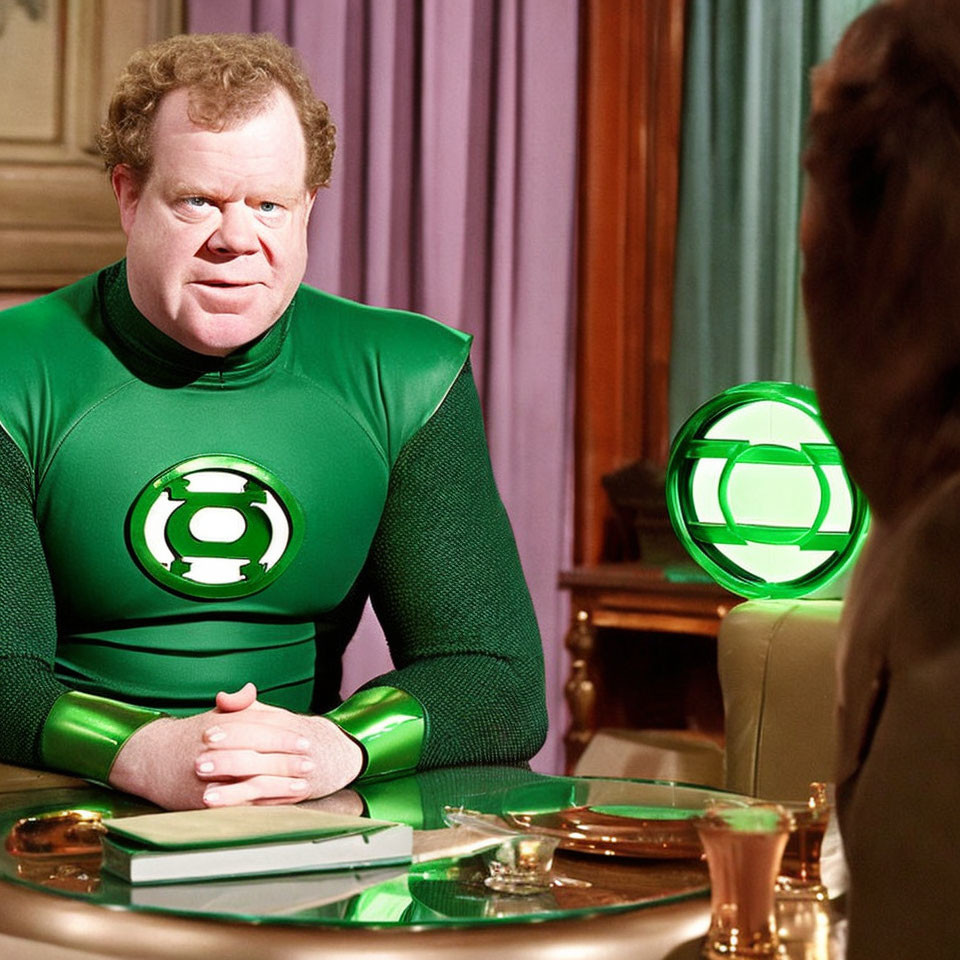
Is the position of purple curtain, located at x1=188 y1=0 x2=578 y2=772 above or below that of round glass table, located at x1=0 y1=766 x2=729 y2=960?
above

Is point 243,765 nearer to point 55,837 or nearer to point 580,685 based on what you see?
point 55,837

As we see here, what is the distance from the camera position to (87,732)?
1473mm

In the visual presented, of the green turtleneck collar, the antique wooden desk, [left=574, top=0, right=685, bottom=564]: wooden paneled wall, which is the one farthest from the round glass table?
[left=574, top=0, right=685, bottom=564]: wooden paneled wall

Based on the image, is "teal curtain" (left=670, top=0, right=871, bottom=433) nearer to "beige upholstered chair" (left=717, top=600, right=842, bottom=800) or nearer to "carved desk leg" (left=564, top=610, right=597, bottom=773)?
"carved desk leg" (left=564, top=610, right=597, bottom=773)

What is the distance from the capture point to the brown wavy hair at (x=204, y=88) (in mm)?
1731

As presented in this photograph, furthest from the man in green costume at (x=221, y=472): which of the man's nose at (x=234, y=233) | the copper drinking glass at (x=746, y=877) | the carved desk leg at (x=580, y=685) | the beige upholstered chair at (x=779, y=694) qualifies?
the carved desk leg at (x=580, y=685)

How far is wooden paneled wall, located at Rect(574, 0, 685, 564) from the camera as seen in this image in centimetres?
359

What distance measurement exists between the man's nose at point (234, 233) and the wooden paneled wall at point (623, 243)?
6.39 ft

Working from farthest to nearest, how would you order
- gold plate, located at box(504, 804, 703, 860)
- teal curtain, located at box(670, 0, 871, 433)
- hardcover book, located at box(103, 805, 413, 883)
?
teal curtain, located at box(670, 0, 871, 433) → gold plate, located at box(504, 804, 703, 860) → hardcover book, located at box(103, 805, 413, 883)

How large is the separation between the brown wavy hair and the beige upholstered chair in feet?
2.40

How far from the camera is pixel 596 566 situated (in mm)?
3449

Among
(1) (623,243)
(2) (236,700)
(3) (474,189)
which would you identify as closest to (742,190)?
(1) (623,243)

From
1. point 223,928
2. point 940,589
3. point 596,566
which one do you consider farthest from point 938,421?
point 596,566

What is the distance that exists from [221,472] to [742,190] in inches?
77.1
